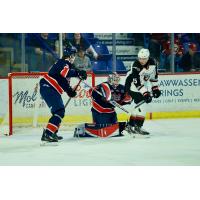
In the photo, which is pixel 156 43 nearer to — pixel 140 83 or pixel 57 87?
pixel 140 83

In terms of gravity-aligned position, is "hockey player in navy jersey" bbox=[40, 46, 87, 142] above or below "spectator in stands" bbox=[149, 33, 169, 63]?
below

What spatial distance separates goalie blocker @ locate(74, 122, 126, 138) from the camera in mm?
5219

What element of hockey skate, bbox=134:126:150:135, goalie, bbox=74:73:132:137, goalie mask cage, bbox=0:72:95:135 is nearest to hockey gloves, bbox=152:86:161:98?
goalie, bbox=74:73:132:137

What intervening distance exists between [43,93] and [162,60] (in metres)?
1.19

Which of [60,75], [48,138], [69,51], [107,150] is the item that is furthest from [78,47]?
[107,150]

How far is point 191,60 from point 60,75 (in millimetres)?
1510

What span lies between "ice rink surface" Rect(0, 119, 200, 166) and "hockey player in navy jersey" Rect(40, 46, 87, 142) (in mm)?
107

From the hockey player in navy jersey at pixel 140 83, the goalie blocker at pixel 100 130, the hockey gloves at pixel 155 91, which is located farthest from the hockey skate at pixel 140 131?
the hockey gloves at pixel 155 91

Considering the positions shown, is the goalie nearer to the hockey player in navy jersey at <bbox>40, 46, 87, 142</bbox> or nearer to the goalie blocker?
the goalie blocker

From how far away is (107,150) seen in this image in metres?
4.80

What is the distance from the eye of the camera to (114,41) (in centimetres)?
562
